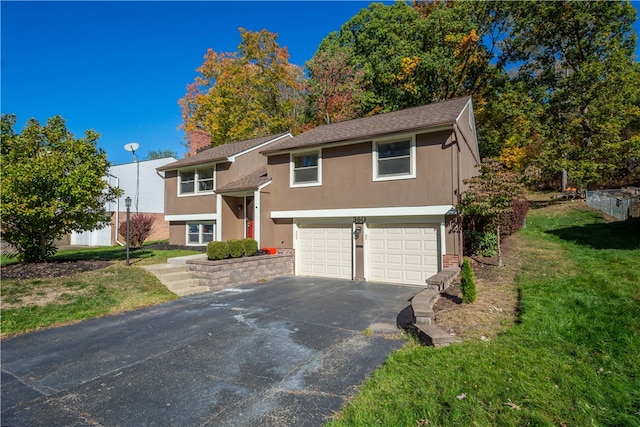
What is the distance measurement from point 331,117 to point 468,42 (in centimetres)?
1069

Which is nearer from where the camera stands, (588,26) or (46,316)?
(46,316)

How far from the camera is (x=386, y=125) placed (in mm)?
12203

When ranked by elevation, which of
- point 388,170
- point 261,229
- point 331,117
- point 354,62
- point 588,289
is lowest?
point 588,289

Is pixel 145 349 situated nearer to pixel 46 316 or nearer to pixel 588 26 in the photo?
pixel 46 316

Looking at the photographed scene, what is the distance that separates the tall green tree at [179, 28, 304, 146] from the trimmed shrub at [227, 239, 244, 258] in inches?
678

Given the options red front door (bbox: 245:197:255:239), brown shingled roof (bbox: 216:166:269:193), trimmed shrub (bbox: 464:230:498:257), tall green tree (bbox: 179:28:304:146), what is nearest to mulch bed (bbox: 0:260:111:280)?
brown shingled roof (bbox: 216:166:269:193)

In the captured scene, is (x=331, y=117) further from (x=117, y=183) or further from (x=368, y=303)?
(x=368, y=303)

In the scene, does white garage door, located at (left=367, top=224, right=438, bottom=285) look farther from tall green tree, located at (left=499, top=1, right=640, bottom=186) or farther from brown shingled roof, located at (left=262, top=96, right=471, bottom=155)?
tall green tree, located at (left=499, top=1, right=640, bottom=186)

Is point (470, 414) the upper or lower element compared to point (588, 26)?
lower

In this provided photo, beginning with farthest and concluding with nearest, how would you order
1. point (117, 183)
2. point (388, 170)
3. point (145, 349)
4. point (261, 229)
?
point (117, 183) → point (261, 229) → point (388, 170) → point (145, 349)

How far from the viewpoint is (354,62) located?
80.4ft

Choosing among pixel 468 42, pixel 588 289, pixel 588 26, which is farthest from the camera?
pixel 468 42

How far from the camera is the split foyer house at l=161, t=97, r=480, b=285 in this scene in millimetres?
10664

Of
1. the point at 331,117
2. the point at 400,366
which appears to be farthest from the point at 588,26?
the point at 400,366
